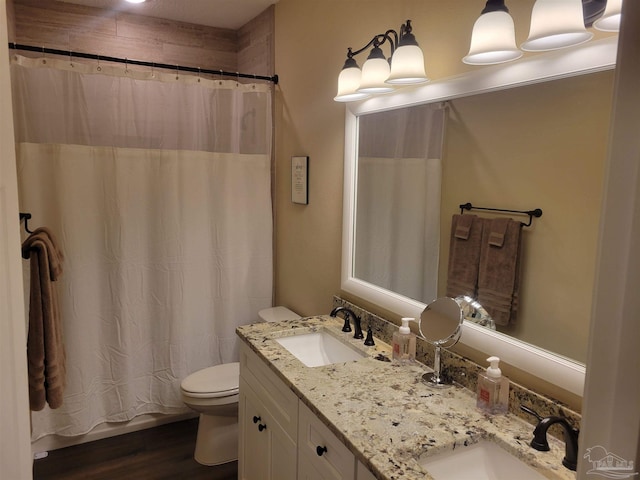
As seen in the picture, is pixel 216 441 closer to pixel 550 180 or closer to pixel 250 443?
pixel 250 443

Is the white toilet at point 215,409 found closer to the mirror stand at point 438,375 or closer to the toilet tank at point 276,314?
the toilet tank at point 276,314

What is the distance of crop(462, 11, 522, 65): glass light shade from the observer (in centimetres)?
131

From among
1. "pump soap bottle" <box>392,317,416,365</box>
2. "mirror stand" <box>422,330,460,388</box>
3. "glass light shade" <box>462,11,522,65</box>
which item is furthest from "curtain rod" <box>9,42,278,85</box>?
Result: "mirror stand" <box>422,330,460,388</box>

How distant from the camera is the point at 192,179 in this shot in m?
2.76

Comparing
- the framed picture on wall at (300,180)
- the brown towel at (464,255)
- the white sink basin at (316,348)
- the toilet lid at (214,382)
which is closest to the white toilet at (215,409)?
the toilet lid at (214,382)

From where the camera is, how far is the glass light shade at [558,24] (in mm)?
1136

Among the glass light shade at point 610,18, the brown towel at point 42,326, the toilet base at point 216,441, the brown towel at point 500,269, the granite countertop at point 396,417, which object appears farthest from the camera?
the toilet base at point 216,441

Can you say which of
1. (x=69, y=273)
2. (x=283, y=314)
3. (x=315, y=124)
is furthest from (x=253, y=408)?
(x=315, y=124)

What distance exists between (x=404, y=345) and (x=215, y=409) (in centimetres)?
121

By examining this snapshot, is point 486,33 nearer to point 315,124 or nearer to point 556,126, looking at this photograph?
point 556,126

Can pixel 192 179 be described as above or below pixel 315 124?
below

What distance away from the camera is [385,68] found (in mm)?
1807

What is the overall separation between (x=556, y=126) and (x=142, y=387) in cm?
261

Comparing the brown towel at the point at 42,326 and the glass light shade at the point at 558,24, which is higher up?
the glass light shade at the point at 558,24
